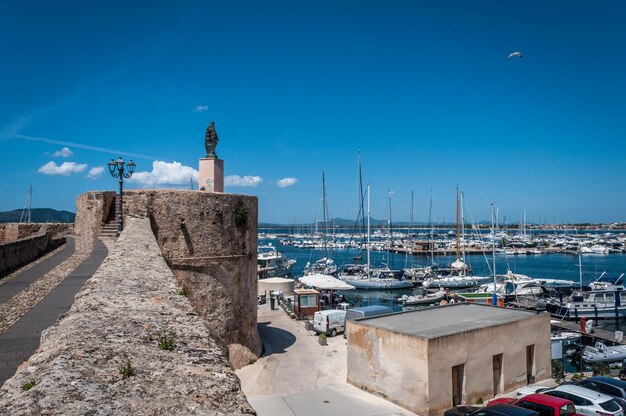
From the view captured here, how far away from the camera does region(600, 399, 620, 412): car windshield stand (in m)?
13.2

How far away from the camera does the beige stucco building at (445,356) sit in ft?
46.5

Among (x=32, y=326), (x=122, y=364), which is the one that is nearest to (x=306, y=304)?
(x=32, y=326)

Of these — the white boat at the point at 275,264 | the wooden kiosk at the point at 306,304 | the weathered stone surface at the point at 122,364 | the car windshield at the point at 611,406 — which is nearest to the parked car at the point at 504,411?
the car windshield at the point at 611,406

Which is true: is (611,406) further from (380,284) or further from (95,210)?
(380,284)

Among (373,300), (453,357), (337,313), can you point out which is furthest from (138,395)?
(373,300)

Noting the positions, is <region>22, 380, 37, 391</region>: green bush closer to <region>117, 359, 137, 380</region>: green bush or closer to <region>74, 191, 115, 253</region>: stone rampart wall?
<region>117, 359, 137, 380</region>: green bush

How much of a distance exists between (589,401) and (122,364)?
48.0 feet

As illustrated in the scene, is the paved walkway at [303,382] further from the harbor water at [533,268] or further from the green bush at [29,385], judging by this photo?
the harbor water at [533,268]

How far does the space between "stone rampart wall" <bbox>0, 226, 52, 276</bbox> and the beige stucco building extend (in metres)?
11.2

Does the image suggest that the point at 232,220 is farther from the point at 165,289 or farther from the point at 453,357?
the point at 165,289

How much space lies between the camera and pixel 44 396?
258cm

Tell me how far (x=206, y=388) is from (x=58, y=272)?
Answer: 383 inches

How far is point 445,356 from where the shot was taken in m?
14.4

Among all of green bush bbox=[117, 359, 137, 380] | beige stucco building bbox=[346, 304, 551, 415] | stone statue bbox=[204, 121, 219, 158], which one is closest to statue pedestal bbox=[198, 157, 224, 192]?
stone statue bbox=[204, 121, 219, 158]
